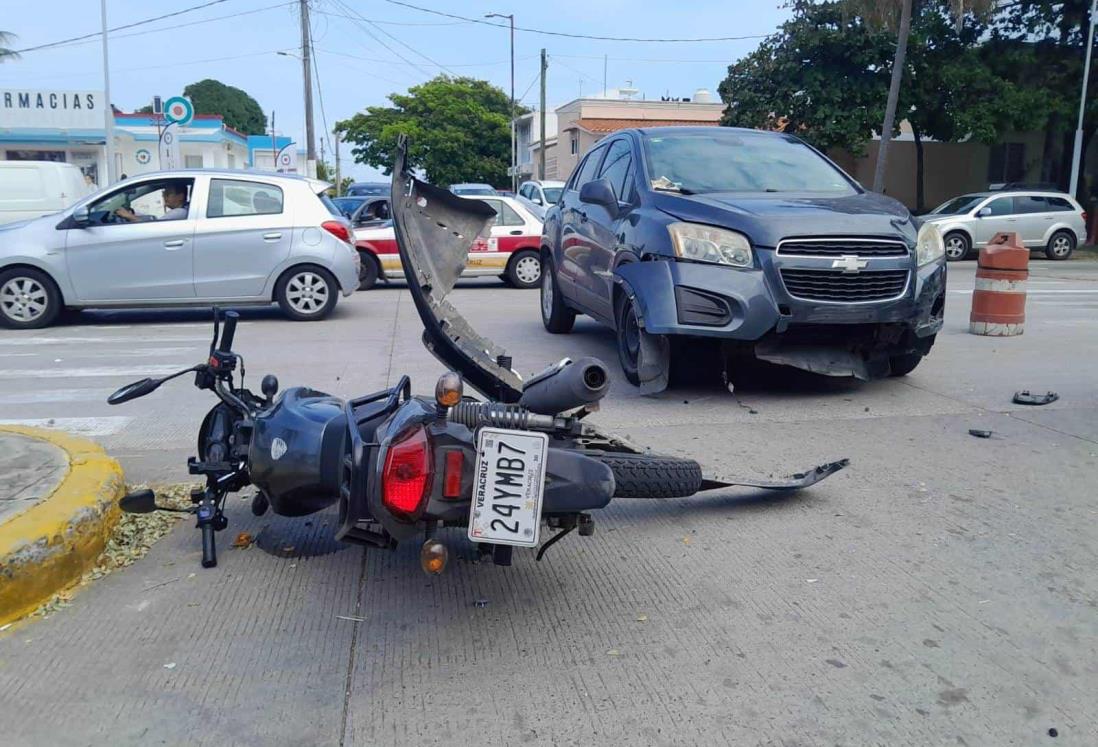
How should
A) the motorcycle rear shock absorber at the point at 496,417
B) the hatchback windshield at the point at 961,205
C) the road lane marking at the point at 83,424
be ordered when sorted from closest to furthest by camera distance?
1. the motorcycle rear shock absorber at the point at 496,417
2. the road lane marking at the point at 83,424
3. the hatchback windshield at the point at 961,205

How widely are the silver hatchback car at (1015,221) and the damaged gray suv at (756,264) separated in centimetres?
1605

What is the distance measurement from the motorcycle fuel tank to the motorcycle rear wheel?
3.36 ft

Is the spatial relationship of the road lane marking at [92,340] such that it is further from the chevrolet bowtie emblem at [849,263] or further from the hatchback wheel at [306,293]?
the chevrolet bowtie emblem at [849,263]

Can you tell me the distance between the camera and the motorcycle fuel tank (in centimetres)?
376

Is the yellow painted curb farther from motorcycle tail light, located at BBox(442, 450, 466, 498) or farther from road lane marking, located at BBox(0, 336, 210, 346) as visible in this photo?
road lane marking, located at BBox(0, 336, 210, 346)

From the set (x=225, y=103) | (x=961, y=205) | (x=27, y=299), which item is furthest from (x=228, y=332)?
(x=225, y=103)

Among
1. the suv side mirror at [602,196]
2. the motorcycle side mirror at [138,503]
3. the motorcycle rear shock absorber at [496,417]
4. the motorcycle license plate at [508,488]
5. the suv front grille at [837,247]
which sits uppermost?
the suv side mirror at [602,196]

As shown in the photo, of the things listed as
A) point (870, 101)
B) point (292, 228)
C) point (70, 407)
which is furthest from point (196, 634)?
point (870, 101)

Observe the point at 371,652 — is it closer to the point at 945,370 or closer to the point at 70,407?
the point at 70,407

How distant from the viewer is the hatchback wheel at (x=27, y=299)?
1070 centimetres

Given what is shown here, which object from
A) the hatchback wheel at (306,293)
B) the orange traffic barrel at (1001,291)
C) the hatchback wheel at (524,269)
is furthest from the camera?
the hatchback wheel at (524,269)

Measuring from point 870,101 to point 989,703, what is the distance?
2787cm

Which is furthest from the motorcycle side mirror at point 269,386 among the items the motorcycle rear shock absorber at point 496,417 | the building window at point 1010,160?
the building window at point 1010,160

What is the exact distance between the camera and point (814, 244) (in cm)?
634
